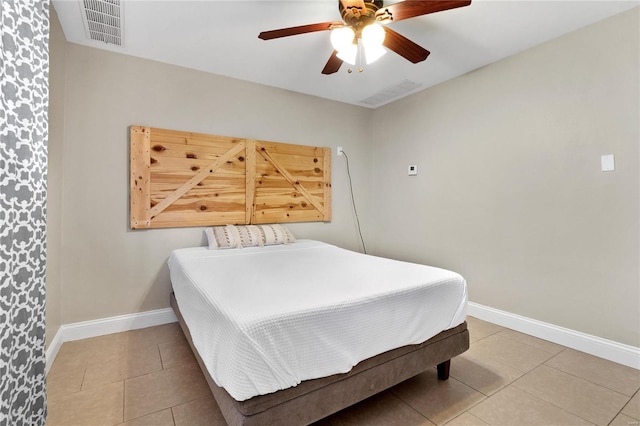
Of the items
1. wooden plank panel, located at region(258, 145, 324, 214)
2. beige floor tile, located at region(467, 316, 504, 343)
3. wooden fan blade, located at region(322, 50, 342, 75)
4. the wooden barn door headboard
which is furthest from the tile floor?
wooden fan blade, located at region(322, 50, 342, 75)

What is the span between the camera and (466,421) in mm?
1582

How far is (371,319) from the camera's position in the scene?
152 centimetres

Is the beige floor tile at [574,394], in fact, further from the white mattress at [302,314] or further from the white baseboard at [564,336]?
the white mattress at [302,314]

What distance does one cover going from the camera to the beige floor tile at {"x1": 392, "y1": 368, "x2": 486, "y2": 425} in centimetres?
165

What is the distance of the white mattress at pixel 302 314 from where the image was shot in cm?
123

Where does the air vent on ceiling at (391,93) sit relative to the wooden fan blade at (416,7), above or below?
above

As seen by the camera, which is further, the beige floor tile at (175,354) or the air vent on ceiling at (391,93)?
the air vent on ceiling at (391,93)

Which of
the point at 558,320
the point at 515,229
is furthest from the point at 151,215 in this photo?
the point at 558,320

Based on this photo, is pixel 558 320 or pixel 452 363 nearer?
pixel 452 363

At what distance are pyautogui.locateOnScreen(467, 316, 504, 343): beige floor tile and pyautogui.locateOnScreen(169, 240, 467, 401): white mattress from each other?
93 cm

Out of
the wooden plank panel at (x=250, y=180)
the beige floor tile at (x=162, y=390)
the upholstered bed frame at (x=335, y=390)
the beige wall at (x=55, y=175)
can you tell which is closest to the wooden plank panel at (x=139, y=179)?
the beige wall at (x=55, y=175)

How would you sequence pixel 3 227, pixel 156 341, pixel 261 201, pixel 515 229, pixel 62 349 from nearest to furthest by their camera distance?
pixel 3 227 < pixel 62 349 < pixel 156 341 < pixel 515 229 < pixel 261 201

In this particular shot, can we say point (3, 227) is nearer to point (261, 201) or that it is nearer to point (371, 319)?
point (371, 319)

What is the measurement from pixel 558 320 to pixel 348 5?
2.91m
